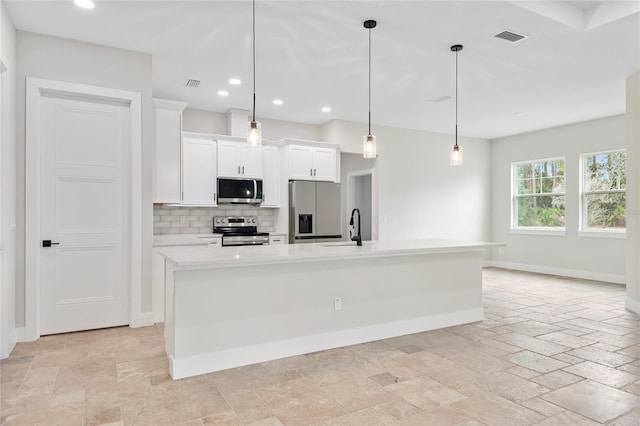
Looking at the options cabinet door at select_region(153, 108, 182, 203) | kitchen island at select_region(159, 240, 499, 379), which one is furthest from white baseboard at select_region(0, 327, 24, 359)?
cabinet door at select_region(153, 108, 182, 203)

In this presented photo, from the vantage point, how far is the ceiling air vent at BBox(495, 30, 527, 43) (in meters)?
3.57

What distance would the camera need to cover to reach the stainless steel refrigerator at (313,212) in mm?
6133

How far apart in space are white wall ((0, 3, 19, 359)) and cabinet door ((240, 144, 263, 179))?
2878mm

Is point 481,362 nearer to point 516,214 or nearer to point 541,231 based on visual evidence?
point 541,231

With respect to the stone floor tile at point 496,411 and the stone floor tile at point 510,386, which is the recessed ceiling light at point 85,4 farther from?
the stone floor tile at point 510,386

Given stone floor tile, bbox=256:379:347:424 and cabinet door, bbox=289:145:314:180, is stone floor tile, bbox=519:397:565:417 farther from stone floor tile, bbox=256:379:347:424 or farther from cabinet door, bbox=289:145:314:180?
cabinet door, bbox=289:145:314:180

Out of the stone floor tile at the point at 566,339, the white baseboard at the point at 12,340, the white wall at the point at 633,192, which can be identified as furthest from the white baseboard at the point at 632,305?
the white baseboard at the point at 12,340

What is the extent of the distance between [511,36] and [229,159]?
3886 mm

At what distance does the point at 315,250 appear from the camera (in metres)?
3.35

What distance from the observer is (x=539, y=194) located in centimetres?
782

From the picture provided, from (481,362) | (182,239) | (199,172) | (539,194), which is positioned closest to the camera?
(481,362)

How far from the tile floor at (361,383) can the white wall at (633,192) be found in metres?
0.94

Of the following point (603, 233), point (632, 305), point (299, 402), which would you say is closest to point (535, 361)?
point (299, 402)

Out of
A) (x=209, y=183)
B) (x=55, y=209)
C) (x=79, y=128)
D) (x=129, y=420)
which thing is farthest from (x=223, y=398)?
(x=209, y=183)
